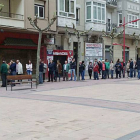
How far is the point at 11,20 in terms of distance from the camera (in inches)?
851

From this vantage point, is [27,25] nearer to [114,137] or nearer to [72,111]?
[72,111]

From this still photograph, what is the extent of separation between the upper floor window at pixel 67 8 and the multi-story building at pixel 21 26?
127 cm

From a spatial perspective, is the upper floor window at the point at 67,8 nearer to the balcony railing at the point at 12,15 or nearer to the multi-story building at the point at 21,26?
the multi-story building at the point at 21,26

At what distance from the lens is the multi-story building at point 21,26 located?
22188mm

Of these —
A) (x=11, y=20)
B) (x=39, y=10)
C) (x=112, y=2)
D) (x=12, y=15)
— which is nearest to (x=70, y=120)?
(x=11, y=20)

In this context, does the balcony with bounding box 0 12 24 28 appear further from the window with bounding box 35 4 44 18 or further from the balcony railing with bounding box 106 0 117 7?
the balcony railing with bounding box 106 0 117 7

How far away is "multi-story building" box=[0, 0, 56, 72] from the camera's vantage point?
2219 centimetres

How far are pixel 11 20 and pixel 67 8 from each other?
7.49 metres

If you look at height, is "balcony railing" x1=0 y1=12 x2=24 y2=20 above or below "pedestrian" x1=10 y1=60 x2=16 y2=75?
above

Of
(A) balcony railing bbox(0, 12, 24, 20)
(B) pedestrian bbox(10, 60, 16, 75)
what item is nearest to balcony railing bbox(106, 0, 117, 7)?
(A) balcony railing bbox(0, 12, 24, 20)

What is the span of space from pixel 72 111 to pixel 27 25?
1492 cm

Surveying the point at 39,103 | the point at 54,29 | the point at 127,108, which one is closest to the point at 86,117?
the point at 127,108

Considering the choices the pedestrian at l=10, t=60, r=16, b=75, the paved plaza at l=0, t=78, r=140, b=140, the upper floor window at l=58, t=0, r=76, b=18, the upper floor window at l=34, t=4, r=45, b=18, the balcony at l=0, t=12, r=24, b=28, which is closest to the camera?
the paved plaza at l=0, t=78, r=140, b=140

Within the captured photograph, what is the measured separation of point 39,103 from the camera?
10.8 m
